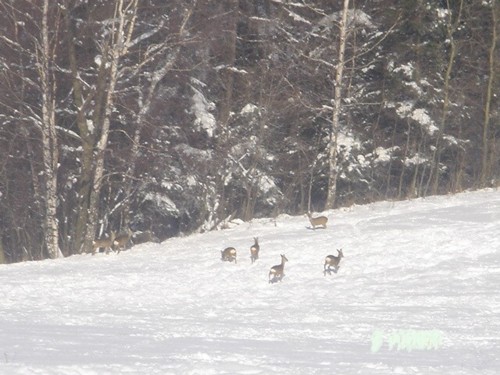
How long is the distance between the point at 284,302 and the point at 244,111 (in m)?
17.0

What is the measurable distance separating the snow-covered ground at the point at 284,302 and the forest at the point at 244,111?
5388 millimetres

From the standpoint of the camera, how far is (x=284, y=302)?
15484 millimetres

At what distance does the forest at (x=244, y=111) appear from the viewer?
26406 mm

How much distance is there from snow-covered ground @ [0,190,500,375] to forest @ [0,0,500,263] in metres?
5.39

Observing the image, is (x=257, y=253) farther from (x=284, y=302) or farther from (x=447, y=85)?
(x=447, y=85)

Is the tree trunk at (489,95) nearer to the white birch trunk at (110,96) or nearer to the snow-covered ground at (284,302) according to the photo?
the snow-covered ground at (284,302)

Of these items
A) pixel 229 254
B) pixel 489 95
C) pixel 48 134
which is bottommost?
pixel 229 254

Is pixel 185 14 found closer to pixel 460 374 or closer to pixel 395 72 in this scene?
pixel 395 72

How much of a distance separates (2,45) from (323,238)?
11777 mm

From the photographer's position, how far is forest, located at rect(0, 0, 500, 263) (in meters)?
26.4

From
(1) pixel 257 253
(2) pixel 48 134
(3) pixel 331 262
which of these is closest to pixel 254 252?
(1) pixel 257 253

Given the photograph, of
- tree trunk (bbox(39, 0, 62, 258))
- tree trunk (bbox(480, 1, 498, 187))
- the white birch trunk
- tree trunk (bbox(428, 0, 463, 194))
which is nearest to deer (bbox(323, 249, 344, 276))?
the white birch trunk

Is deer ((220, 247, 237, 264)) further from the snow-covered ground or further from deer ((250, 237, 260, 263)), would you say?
deer ((250, 237, 260, 263))

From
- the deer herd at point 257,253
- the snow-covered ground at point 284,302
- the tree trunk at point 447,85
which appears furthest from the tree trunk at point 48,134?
the tree trunk at point 447,85
